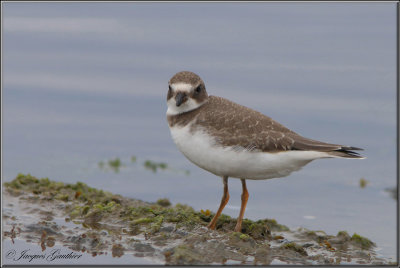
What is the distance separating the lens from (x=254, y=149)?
389 inches

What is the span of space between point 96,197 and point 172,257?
4355 millimetres

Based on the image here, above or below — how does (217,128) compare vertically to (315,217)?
above

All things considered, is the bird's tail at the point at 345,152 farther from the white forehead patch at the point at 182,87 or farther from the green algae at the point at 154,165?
the green algae at the point at 154,165

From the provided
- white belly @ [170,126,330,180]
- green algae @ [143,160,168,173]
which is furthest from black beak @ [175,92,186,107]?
green algae @ [143,160,168,173]

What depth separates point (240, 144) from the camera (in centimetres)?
988

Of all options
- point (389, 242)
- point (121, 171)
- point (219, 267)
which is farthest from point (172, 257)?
point (121, 171)

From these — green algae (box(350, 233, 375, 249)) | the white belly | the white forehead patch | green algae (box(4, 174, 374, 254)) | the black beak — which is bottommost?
green algae (box(350, 233, 375, 249))

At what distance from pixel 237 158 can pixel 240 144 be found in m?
0.23

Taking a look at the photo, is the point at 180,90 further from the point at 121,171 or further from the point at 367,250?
the point at 121,171

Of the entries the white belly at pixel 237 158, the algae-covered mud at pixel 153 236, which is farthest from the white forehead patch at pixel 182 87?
the algae-covered mud at pixel 153 236

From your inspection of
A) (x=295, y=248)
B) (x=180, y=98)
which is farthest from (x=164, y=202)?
(x=295, y=248)

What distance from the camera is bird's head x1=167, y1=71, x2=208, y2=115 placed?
1038cm

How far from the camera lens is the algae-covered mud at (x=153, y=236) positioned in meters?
9.22

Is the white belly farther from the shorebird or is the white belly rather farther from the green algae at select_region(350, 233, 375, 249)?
the green algae at select_region(350, 233, 375, 249)
